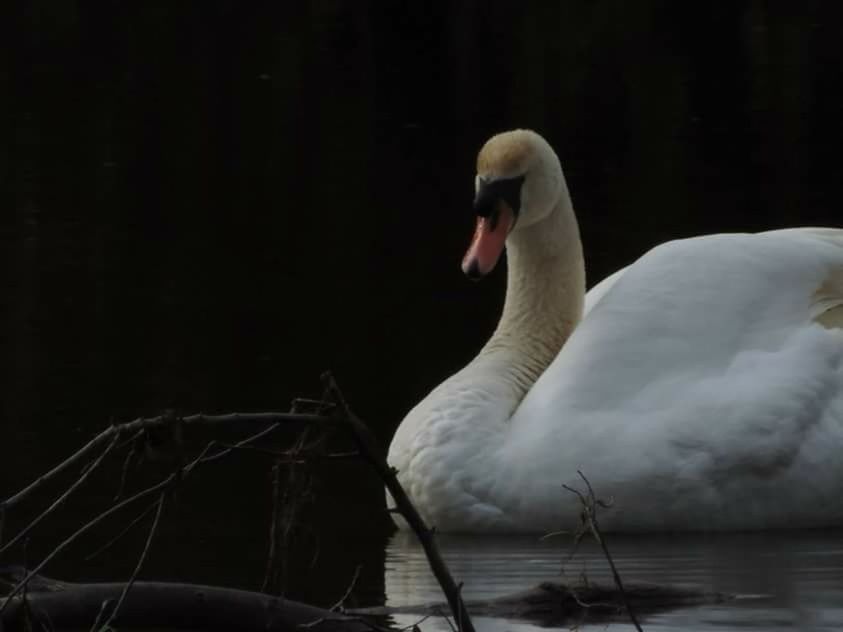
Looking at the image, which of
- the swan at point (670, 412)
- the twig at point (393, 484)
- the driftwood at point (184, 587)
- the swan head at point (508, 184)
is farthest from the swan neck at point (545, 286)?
the twig at point (393, 484)

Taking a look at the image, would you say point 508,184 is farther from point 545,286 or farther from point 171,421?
point 171,421

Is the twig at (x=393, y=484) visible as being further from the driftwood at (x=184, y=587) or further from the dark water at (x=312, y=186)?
the dark water at (x=312, y=186)

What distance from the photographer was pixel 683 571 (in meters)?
7.45

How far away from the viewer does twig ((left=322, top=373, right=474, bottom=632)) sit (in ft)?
16.2

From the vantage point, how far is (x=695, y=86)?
2320cm

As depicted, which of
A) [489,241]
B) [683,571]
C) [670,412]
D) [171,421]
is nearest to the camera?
[171,421]

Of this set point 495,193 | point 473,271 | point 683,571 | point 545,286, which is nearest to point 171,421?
point 683,571

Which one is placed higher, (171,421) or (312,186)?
(171,421)

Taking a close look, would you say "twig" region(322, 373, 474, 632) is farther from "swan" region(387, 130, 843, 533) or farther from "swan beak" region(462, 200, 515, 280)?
"swan beak" region(462, 200, 515, 280)

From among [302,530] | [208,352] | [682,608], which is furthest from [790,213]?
[302,530]

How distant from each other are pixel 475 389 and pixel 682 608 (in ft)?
6.23

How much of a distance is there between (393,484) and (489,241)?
11.9ft

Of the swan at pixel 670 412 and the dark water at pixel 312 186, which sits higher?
the swan at pixel 670 412

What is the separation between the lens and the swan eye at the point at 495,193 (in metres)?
8.76
